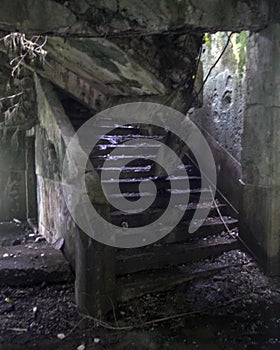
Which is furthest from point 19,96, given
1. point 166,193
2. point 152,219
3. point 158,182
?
point 152,219

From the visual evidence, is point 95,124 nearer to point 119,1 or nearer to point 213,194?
point 213,194

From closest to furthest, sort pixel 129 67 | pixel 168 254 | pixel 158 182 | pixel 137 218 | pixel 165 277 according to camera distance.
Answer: pixel 165 277
pixel 168 254
pixel 129 67
pixel 137 218
pixel 158 182

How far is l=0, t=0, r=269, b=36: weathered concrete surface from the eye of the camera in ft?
8.63

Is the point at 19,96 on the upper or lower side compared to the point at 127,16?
lower

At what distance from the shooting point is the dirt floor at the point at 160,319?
8.72 ft

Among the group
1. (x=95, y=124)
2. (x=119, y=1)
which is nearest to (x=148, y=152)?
(x=95, y=124)

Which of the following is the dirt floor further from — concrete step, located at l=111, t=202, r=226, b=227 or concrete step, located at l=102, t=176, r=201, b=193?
concrete step, located at l=102, t=176, r=201, b=193

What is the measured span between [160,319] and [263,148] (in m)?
2.03

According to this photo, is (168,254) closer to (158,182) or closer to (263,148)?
(158,182)

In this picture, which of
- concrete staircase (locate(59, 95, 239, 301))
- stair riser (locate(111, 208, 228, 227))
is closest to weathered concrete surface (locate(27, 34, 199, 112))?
concrete staircase (locate(59, 95, 239, 301))

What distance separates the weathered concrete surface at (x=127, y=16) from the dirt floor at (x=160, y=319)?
2.30 meters

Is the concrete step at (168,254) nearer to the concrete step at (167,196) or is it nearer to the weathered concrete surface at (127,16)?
the concrete step at (167,196)

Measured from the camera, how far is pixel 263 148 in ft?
12.2

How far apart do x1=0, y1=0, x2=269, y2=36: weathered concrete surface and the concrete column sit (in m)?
0.33
